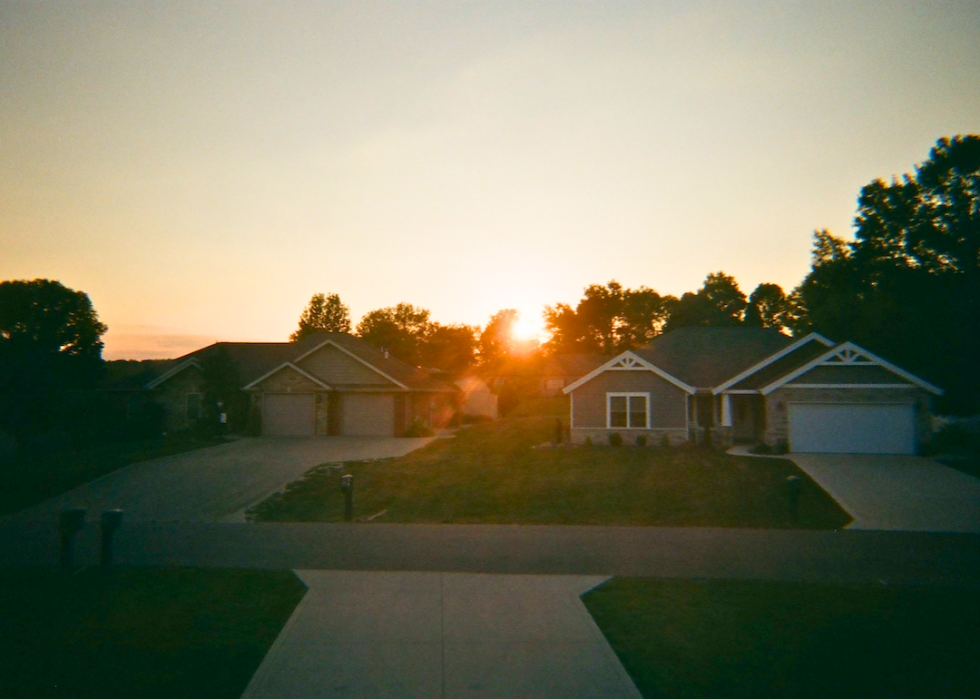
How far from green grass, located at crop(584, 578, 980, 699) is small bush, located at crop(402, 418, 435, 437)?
82.5 ft

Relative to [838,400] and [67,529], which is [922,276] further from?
[67,529]

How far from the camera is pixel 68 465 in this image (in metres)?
23.0

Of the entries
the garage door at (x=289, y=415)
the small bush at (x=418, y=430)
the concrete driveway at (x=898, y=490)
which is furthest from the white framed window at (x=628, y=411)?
the garage door at (x=289, y=415)

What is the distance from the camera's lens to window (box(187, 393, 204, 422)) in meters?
35.0

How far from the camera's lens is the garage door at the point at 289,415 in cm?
3316

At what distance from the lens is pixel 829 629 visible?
7.32 metres

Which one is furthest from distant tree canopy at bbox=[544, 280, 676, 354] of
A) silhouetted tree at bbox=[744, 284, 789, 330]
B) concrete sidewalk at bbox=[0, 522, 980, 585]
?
concrete sidewalk at bbox=[0, 522, 980, 585]

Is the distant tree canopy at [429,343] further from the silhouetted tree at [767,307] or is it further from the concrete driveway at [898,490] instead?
the concrete driveway at [898,490]

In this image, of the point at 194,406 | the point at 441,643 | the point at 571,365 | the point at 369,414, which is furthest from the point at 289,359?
the point at 571,365

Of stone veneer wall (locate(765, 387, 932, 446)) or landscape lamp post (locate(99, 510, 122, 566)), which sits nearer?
landscape lamp post (locate(99, 510, 122, 566))

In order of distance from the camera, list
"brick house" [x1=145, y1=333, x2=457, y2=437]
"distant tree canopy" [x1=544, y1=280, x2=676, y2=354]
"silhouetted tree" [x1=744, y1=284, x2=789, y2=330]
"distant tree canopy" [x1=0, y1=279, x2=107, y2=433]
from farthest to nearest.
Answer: "distant tree canopy" [x1=544, y1=280, x2=676, y2=354]
"silhouetted tree" [x1=744, y1=284, x2=789, y2=330]
"brick house" [x1=145, y1=333, x2=457, y2=437]
"distant tree canopy" [x1=0, y1=279, x2=107, y2=433]

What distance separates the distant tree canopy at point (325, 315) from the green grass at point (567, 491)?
225 feet

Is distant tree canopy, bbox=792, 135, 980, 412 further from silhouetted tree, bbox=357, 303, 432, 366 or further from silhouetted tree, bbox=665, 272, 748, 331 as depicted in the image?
silhouetted tree, bbox=357, 303, 432, 366

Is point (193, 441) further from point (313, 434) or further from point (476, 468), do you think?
point (476, 468)
